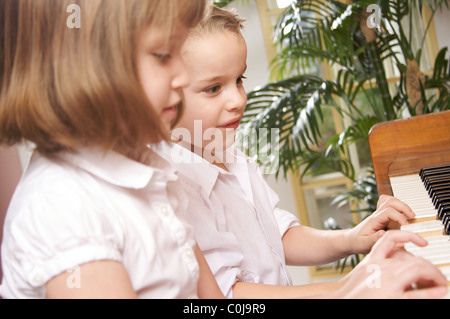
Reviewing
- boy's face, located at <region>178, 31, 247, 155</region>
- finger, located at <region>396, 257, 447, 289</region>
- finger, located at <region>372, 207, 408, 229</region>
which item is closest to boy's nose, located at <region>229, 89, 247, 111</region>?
boy's face, located at <region>178, 31, 247, 155</region>

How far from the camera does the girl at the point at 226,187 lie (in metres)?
1.01

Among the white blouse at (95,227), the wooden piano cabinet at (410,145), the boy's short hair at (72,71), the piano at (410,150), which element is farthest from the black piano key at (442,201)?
the boy's short hair at (72,71)

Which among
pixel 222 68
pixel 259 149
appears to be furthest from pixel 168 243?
pixel 259 149

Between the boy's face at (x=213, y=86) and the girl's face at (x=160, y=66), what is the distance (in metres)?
0.39

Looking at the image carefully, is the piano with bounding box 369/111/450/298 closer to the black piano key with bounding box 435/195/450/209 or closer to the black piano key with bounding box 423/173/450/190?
the black piano key with bounding box 423/173/450/190

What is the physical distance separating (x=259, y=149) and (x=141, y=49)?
5.77 feet

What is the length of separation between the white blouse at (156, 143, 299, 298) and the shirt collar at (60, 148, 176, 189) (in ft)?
0.91

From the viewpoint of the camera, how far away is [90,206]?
2.02ft

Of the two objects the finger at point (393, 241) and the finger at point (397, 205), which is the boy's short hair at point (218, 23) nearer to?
the finger at point (397, 205)

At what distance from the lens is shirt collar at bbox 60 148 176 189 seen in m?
0.67

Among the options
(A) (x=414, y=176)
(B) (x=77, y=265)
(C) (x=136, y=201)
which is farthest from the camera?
(A) (x=414, y=176)

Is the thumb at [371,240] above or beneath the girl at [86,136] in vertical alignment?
beneath

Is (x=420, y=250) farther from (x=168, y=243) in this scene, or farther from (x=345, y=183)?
(x=345, y=183)

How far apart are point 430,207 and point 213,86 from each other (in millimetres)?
484
